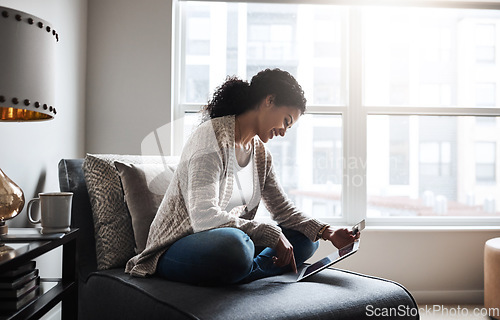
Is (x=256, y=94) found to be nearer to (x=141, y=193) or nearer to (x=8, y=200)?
(x=141, y=193)

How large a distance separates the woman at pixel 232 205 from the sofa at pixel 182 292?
66 millimetres

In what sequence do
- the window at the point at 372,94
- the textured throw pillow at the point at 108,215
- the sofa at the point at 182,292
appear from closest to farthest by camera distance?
1. the sofa at the point at 182,292
2. the textured throw pillow at the point at 108,215
3. the window at the point at 372,94

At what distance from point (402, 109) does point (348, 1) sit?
80 cm

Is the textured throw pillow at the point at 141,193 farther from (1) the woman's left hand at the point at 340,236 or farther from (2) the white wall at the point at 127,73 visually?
(2) the white wall at the point at 127,73

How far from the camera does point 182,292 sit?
127 centimetres

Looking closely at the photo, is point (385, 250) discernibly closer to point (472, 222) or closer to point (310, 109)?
point (472, 222)

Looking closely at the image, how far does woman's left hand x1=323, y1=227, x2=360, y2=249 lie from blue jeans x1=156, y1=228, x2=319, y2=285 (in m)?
0.40

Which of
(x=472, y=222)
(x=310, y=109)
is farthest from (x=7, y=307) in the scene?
(x=472, y=222)

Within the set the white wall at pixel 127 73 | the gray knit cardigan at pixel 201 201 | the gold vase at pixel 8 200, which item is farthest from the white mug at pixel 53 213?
the white wall at pixel 127 73

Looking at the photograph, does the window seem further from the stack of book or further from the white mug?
the stack of book

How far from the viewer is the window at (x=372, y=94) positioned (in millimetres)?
2867

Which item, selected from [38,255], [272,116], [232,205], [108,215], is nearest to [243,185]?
[232,205]

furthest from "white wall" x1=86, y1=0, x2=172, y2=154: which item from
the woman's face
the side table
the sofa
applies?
the side table

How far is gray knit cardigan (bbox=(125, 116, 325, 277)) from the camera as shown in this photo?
1417 mm
